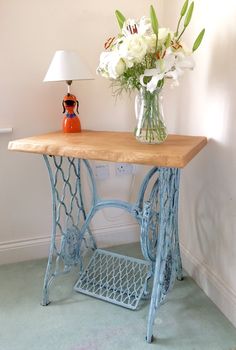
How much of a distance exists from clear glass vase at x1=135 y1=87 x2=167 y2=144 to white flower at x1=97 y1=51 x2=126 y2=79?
122mm

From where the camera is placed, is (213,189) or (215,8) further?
(213,189)

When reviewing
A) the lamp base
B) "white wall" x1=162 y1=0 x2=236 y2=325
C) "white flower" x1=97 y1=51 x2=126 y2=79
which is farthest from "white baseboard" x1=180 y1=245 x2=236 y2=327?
"white flower" x1=97 y1=51 x2=126 y2=79

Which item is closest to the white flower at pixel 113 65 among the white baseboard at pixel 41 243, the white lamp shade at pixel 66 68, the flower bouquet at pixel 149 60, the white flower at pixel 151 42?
the flower bouquet at pixel 149 60

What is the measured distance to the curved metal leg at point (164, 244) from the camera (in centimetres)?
Answer: 117

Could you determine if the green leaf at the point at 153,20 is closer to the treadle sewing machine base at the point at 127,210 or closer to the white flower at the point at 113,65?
the white flower at the point at 113,65

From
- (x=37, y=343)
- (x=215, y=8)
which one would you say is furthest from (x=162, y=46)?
(x=37, y=343)

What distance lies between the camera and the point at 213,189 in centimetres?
140

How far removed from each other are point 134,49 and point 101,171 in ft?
3.02

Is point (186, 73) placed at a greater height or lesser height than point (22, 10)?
lesser

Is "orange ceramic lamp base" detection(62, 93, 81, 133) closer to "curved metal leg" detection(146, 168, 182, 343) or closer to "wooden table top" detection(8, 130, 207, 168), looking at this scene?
"wooden table top" detection(8, 130, 207, 168)

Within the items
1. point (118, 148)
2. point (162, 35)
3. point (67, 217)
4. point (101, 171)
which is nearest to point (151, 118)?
point (118, 148)

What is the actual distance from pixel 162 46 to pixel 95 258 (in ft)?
4.03

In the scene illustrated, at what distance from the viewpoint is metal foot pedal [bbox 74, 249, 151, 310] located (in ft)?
4.93

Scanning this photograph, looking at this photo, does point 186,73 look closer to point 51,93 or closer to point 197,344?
point 51,93
